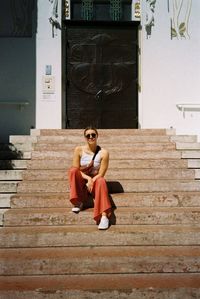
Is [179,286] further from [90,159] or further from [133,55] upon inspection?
[133,55]

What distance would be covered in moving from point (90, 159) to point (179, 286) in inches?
73.4

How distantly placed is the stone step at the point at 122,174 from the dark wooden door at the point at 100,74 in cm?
276

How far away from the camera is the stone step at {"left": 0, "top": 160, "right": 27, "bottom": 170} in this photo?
19.1ft

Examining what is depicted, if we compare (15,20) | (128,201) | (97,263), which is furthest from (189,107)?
(97,263)

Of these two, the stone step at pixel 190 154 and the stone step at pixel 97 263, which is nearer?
the stone step at pixel 97 263

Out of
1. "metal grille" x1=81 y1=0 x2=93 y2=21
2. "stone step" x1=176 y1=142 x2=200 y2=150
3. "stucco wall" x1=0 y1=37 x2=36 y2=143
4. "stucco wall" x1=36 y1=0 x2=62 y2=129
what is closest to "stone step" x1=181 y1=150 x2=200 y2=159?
"stone step" x1=176 y1=142 x2=200 y2=150

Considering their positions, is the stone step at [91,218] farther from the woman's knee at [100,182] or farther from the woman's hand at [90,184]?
the woman's knee at [100,182]

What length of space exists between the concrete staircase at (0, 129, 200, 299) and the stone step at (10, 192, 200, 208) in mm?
13

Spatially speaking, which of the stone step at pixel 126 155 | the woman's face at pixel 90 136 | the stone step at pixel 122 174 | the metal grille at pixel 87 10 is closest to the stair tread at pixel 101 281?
the woman's face at pixel 90 136

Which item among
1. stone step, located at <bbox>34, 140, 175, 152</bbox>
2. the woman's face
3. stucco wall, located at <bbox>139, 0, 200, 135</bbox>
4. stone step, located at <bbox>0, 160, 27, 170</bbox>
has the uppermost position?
stucco wall, located at <bbox>139, 0, 200, 135</bbox>

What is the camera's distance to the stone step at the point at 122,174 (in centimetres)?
544

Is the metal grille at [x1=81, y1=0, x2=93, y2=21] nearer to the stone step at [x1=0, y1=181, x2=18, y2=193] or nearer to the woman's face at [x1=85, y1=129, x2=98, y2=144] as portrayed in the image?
the woman's face at [x1=85, y1=129, x2=98, y2=144]

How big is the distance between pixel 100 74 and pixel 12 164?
324 cm

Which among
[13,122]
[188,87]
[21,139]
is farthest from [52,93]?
[188,87]
